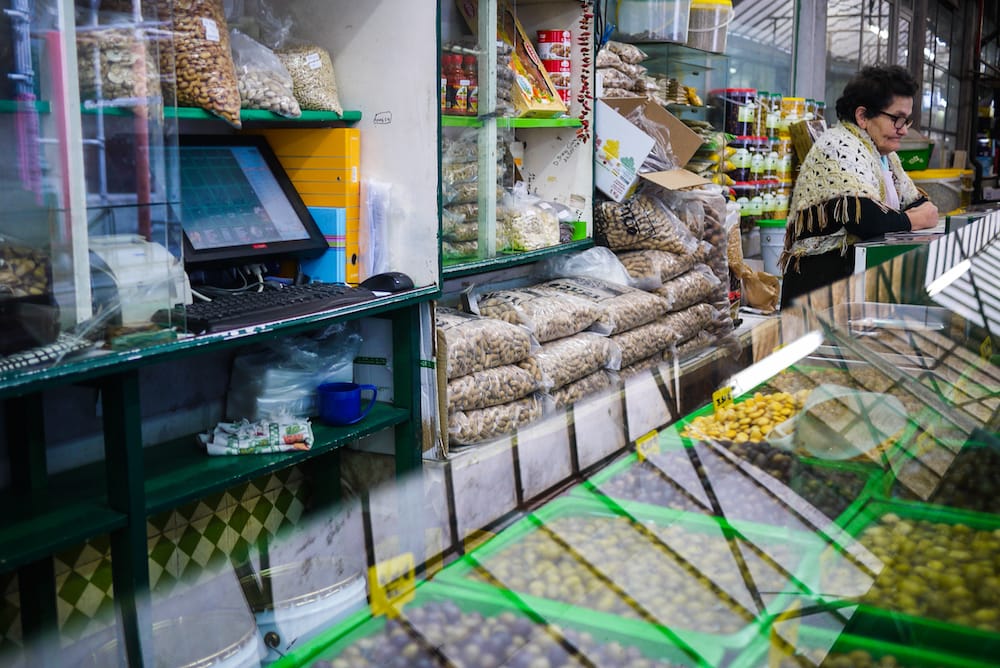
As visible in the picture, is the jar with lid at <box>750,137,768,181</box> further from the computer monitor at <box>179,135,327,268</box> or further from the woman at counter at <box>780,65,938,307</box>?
the computer monitor at <box>179,135,327,268</box>

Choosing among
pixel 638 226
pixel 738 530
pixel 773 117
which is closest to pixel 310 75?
pixel 738 530

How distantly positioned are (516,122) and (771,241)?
408 centimetres

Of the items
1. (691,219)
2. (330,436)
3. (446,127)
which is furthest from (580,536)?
(691,219)

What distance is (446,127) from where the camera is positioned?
356 centimetres


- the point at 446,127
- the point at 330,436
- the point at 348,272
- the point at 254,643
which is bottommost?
the point at 254,643

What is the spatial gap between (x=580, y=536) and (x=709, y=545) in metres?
0.22

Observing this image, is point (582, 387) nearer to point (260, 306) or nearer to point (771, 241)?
point (260, 306)

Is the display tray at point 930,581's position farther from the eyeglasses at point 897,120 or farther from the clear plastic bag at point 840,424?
the eyeglasses at point 897,120

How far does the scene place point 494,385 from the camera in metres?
3.28

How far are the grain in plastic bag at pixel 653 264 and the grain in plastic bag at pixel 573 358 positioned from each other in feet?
1.86

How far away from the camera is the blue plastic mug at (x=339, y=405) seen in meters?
2.85

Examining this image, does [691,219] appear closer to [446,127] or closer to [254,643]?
[446,127]

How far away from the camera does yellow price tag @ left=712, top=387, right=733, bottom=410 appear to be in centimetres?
211

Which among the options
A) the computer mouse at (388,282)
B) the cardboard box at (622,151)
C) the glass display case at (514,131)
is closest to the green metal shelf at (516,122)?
the glass display case at (514,131)
